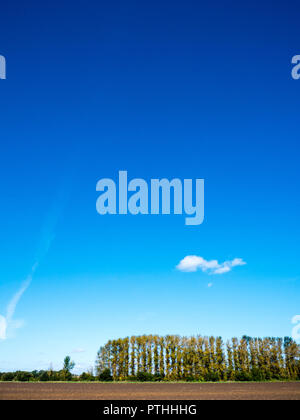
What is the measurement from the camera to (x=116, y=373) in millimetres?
38156

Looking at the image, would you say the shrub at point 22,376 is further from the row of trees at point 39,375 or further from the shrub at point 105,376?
the shrub at point 105,376

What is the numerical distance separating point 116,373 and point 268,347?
61.5ft

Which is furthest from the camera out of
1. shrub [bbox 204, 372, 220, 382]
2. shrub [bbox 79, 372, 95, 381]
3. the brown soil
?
shrub [bbox 204, 372, 220, 382]

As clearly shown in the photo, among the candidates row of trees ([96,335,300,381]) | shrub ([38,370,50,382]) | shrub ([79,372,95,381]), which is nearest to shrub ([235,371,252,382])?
row of trees ([96,335,300,381])

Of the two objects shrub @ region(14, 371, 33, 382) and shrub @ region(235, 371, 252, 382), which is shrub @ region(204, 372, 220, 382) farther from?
shrub @ region(14, 371, 33, 382)

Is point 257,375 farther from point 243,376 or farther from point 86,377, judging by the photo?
point 86,377

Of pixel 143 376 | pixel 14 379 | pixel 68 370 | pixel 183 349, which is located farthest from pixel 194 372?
pixel 14 379

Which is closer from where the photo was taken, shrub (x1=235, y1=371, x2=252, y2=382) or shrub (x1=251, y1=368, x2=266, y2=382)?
shrub (x1=251, y1=368, x2=266, y2=382)

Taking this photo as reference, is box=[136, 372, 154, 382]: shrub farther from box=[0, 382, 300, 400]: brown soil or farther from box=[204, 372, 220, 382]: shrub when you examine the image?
box=[0, 382, 300, 400]: brown soil

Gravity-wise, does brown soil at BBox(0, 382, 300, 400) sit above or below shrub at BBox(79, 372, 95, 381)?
above

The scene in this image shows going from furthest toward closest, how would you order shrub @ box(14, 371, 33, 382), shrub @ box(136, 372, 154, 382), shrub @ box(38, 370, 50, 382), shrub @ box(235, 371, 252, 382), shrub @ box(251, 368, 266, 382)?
shrub @ box(235, 371, 252, 382) → shrub @ box(251, 368, 266, 382) → shrub @ box(14, 371, 33, 382) → shrub @ box(38, 370, 50, 382) → shrub @ box(136, 372, 154, 382)

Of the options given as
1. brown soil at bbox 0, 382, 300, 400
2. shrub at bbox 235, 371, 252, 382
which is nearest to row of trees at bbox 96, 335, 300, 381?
shrub at bbox 235, 371, 252, 382
